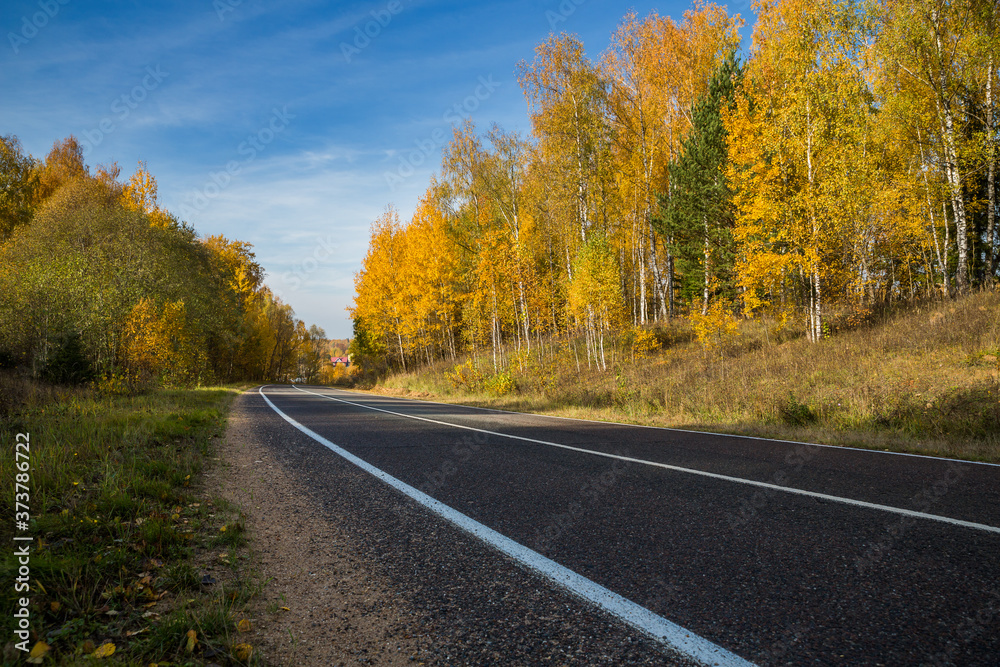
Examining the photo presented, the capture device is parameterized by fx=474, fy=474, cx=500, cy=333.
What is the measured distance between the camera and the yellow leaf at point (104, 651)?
6.44ft

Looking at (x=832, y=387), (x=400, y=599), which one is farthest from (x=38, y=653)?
(x=832, y=387)

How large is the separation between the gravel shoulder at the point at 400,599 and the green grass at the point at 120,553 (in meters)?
0.27

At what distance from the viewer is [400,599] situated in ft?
8.30

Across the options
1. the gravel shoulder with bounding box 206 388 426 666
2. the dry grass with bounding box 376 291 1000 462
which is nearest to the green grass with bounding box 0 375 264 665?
the gravel shoulder with bounding box 206 388 426 666

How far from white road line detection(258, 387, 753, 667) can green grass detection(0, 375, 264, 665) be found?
1.47 meters

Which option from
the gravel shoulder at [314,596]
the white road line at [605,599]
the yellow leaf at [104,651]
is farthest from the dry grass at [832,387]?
the yellow leaf at [104,651]

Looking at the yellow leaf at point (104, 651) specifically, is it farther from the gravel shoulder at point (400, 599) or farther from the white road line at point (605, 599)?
the white road line at point (605, 599)

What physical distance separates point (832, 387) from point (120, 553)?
1287cm

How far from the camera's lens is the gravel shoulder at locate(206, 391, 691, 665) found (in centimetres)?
204

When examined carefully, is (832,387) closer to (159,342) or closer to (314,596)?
(314,596)

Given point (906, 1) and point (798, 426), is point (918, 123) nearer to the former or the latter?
point (906, 1)

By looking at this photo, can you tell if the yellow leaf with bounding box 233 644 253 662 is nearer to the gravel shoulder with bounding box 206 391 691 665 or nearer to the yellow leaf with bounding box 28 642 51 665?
the gravel shoulder with bounding box 206 391 691 665

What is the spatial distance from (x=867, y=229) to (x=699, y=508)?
17353mm

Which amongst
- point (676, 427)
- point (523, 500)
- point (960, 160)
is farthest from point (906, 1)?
point (523, 500)
